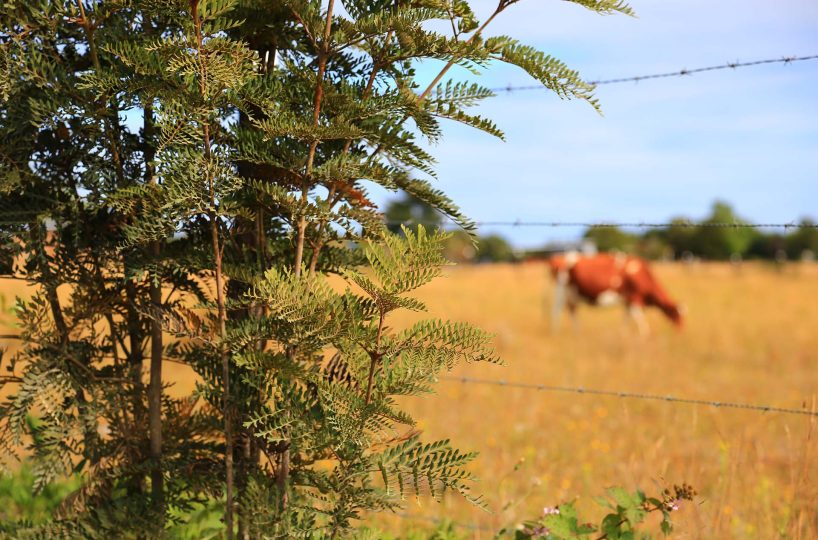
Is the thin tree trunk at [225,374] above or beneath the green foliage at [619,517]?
above

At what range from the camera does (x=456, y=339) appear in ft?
7.61

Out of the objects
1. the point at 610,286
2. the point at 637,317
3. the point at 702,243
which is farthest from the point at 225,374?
the point at 702,243

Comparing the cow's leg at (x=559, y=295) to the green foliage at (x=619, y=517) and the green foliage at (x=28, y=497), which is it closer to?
the green foliage at (x=28, y=497)

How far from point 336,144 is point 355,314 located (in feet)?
2.03

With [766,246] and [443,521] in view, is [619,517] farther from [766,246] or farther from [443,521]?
[766,246]

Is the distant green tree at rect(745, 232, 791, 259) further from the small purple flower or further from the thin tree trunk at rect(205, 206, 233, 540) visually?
the thin tree trunk at rect(205, 206, 233, 540)

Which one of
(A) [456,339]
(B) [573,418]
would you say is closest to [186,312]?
(A) [456,339]

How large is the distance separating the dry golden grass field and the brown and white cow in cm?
56

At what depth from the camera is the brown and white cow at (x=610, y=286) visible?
16.6m

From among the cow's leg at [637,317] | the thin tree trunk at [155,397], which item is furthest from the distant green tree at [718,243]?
the thin tree trunk at [155,397]

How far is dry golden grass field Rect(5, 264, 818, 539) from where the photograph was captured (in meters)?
3.64

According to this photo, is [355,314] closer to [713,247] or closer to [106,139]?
[106,139]

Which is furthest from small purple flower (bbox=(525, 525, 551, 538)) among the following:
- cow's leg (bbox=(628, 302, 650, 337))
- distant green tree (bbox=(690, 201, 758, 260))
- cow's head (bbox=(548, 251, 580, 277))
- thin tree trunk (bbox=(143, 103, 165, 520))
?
distant green tree (bbox=(690, 201, 758, 260))

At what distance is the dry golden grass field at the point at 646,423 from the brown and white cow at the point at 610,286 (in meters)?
0.56
